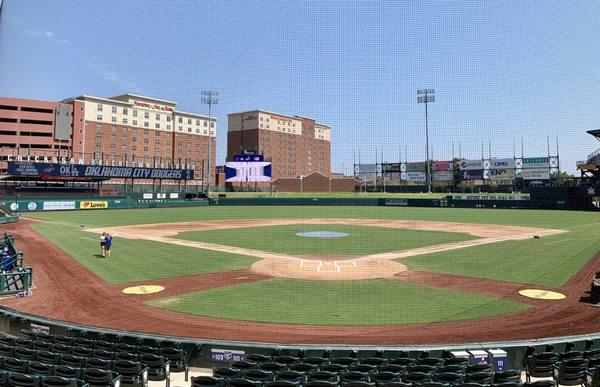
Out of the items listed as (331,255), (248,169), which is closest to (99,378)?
(331,255)

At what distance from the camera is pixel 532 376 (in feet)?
27.7

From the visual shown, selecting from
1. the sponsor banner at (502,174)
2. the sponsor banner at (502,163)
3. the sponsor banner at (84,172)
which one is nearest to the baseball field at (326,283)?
the sponsor banner at (84,172)

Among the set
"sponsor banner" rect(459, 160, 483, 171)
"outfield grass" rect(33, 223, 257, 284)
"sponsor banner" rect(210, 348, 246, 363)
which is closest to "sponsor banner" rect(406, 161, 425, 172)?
"sponsor banner" rect(459, 160, 483, 171)

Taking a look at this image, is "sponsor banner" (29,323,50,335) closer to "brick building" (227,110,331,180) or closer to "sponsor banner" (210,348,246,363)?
"sponsor banner" (210,348,246,363)

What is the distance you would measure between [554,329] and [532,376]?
13.8 feet

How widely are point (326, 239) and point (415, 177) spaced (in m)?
88.2

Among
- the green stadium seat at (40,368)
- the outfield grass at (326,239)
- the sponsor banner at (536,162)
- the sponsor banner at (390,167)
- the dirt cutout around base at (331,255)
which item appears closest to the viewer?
the green stadium seat at (40,368)

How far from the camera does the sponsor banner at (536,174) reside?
288ft

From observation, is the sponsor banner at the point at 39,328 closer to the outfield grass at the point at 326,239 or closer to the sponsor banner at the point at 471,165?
the outfield grass at the point at 326,239

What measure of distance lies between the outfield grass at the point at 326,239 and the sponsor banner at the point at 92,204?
110 ft

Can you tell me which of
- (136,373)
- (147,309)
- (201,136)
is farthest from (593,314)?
(201,136)

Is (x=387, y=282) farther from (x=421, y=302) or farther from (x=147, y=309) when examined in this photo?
(x=147, y=309)

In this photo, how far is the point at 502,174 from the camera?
101 meters

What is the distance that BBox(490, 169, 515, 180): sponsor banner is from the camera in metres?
99.2
